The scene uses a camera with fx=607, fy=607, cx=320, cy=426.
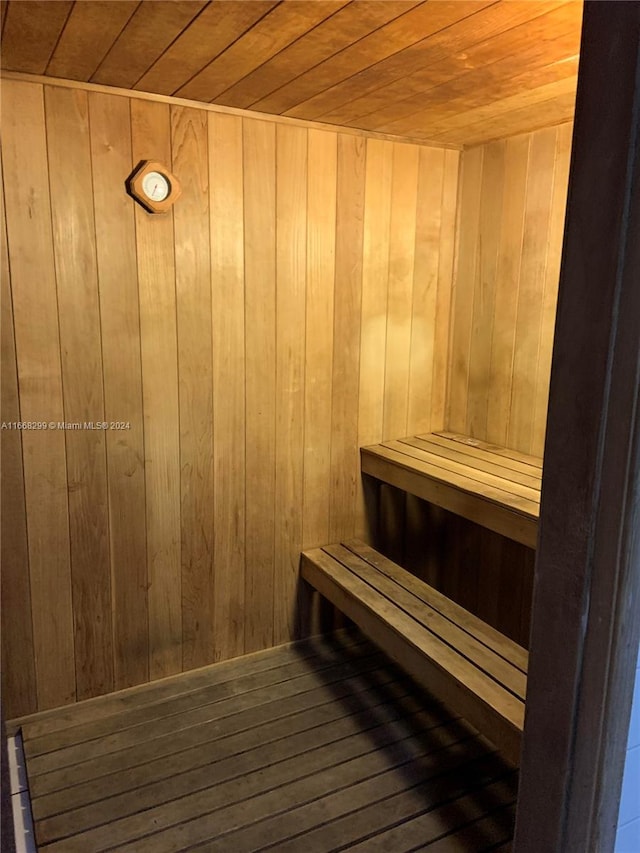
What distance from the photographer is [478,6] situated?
1382 millimetres

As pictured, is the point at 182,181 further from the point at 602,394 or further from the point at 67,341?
the point at 602,394

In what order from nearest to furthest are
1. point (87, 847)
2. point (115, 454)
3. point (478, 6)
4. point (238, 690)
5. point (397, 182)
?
point (478, 6), point (87, 847), point (115, 454), point (238, 690), point (397, 182)

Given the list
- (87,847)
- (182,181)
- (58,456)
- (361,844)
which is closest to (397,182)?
(182,181)

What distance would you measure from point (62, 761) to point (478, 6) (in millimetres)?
2496

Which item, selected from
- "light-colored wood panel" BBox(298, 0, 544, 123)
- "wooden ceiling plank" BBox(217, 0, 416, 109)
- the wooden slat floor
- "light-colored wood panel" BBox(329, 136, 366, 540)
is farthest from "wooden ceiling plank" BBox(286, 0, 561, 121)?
the wooden slat floor

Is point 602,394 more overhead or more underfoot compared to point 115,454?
more overhead

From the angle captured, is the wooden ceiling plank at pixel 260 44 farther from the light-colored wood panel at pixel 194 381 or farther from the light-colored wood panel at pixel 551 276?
the light-colored wood panel at pixel 551 276

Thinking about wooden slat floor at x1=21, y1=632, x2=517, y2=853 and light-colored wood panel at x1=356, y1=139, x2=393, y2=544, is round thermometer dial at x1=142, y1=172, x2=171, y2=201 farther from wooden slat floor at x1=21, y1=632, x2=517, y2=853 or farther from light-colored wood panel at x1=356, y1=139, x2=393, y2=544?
wooden slat floor at x1=21, y1=632, x2=517, y2=853

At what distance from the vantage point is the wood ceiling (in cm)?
142

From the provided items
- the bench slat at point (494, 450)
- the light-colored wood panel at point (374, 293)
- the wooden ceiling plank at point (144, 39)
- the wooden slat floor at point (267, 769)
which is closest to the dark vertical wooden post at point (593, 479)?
the wooden slat floor at point (267, 769)

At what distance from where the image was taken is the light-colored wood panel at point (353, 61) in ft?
4.70

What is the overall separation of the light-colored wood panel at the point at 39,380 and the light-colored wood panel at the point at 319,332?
0.97m

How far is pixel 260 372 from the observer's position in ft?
7.99

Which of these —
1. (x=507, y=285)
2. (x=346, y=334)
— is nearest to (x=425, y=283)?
(x=507, y=285)
